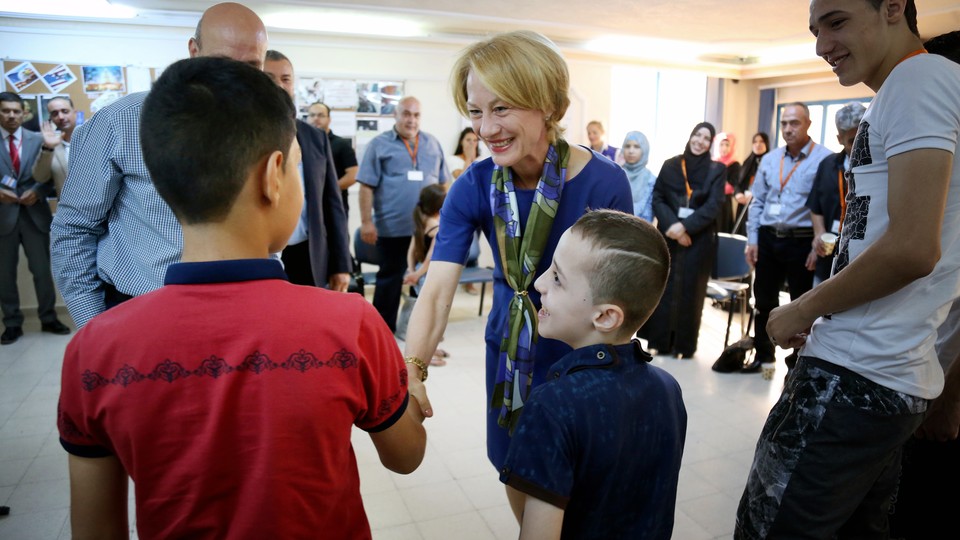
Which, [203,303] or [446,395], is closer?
[203,303]

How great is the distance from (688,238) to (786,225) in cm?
65

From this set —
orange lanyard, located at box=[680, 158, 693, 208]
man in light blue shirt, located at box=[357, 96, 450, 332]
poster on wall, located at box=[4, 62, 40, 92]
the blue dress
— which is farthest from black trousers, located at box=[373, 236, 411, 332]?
poster on wall, located at box=[4, 62, 40, 92]

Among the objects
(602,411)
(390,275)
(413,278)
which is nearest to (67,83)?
(390,275)

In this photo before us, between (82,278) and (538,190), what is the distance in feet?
4.07

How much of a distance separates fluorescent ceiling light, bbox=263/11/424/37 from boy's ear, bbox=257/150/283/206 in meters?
5.36

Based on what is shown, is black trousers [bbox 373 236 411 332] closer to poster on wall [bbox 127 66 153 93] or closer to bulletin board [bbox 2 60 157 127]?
bulletin board [bbox 2 60 157 127]

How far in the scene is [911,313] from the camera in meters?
1.27

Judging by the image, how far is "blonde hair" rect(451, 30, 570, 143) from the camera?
142 centimetres

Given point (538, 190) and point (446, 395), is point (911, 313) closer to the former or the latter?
point (538, 190)

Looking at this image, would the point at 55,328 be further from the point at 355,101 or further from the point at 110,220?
the point at 110,220

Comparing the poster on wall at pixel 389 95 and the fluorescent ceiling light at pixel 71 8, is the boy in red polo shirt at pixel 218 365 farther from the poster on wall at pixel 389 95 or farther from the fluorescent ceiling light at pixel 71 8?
the poster on wall at pixel 389 95

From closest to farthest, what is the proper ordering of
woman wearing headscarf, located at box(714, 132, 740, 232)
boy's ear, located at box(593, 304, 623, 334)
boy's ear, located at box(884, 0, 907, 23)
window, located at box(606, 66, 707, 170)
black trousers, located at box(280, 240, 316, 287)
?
boy's ear, located at box(593, 304, 623, 334) → boy's ear, located at box(884, 0, 907, 23) → black trousers, located at box(280, 240, 316, 287) → woman wearing headscarf, located at box(714, 132, 740, 232) → window, located at box(606, 66, 707, 170)

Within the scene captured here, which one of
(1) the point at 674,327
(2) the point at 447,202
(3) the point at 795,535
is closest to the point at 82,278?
(2) the point at 447,202

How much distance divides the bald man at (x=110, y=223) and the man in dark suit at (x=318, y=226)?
3.97ft
